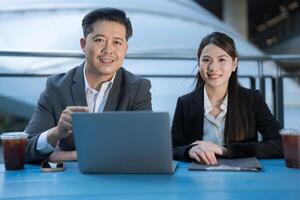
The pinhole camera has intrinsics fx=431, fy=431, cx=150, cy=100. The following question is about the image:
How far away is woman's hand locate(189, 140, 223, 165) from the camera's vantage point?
3.97 feet

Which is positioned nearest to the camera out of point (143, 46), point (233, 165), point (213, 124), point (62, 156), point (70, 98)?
point (233, 165)

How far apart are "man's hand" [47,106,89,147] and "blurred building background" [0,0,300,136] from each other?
0.68m

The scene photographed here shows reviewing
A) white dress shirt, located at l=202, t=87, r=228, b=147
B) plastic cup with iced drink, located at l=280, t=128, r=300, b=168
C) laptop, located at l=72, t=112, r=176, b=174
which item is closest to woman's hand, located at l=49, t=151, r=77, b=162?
laptop, located at l=72, t=112, r=176, b=174

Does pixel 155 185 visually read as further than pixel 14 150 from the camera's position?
No

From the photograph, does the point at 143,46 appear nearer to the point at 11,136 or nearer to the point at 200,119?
the point at 200,119

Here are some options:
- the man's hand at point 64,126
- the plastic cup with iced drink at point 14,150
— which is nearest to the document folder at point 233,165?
the man's hand at point 64,126

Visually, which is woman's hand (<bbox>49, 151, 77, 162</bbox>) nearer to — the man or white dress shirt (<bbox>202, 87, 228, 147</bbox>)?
the man

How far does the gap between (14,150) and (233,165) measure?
0.59 metres

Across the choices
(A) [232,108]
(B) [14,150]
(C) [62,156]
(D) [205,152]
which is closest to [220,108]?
(A) [232,108]

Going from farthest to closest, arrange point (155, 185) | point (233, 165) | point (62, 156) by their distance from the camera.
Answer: point (62, 156), point (233, 165), point (155, 185)

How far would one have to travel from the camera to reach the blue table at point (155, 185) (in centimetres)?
87

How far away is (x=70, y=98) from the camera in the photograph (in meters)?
1.42

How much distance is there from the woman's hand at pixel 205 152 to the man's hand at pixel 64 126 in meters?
0.35

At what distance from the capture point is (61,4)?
31.8ft
